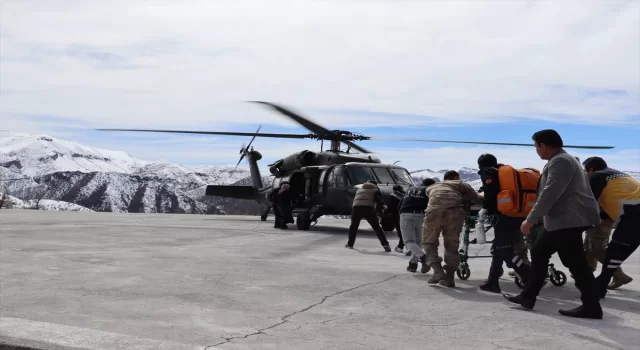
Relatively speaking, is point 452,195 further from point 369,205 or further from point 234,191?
point 234,191

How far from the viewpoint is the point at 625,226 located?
6.02 meters

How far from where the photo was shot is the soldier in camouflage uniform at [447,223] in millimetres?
6895

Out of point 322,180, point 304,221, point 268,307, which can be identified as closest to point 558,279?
point 268,307

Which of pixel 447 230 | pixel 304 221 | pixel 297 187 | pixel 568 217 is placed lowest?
pixel 304 221

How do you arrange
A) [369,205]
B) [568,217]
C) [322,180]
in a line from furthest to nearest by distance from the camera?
[322,180]
[369,205]
[568,217]

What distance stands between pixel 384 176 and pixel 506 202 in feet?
32.3

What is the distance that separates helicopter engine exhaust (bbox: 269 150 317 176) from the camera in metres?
17.6

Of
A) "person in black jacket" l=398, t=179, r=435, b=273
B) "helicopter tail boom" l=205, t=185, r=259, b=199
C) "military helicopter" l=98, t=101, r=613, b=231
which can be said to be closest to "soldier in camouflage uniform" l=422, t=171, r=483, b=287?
"person in black jacket" l=398, t=179, r=435, b=273

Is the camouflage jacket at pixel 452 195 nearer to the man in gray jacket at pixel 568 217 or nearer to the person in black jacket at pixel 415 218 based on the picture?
the person in black jacket at pixel 415 218

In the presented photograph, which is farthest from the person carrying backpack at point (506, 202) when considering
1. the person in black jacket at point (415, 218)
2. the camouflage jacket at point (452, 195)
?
the person in black jacket at point (415, 218)

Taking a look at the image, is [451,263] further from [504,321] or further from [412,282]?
[504,321]

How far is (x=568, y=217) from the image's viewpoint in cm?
524

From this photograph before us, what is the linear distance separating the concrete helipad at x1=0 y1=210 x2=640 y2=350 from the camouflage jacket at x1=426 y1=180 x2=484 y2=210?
36.9 inches

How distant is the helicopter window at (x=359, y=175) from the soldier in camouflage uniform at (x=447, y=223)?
28.6 ft
